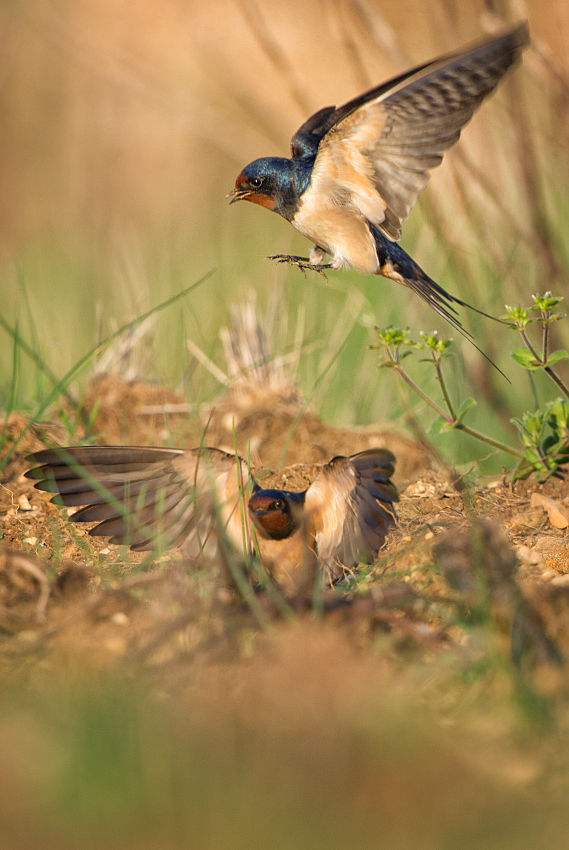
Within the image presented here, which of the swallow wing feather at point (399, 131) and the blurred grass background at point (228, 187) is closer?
the swallow wing feather at point (399, 131)

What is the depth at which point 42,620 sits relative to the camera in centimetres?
218

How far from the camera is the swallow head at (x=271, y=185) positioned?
333 cm

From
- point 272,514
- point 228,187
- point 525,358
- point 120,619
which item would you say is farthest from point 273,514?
point 228,187

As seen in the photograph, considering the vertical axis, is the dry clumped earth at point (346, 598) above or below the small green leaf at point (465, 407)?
below

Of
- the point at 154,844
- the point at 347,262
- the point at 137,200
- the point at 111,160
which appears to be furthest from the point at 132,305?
the point at 111,160

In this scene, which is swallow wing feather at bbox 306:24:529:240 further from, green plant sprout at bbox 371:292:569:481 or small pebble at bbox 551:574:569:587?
small pebble at bbox 551:574:569:587

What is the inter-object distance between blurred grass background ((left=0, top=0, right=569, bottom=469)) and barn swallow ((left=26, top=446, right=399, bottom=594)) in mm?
1035

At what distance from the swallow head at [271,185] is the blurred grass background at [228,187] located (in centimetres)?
24

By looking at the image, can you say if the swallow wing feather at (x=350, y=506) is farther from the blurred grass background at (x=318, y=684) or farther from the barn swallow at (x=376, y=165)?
the blurred grass background at (x=318, y=684)

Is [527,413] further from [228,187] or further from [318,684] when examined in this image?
[228,187]

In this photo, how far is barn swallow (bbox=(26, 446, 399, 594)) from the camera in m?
2.76

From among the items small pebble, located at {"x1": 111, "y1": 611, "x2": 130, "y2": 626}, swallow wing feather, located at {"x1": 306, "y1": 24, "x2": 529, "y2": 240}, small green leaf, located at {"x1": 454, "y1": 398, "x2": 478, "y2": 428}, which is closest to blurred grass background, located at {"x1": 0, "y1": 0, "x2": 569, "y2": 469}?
swallow wing feather, located at {"x1": 306, "y1": 24, "x2": 529, "y2": 240}

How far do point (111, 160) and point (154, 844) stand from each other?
43.9 feet

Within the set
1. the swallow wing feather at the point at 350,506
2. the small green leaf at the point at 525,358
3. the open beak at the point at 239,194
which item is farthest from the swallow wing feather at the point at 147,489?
the open beak at the point at 239,194
